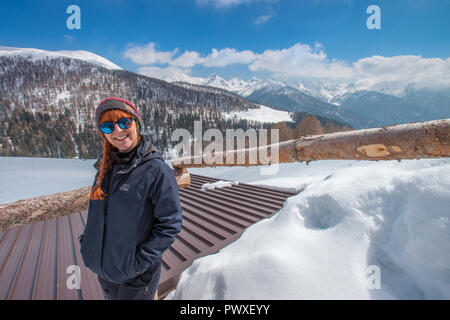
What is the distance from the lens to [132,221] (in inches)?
47.1

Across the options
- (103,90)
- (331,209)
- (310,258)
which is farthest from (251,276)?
(103,90)

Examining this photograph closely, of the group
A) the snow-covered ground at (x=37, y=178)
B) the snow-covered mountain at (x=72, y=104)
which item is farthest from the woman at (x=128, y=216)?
the snow-covered mountain at (x=72, y=104)

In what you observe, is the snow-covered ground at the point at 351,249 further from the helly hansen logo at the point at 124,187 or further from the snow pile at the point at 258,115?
the snow pile at the point at 258,115

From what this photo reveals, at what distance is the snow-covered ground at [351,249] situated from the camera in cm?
145

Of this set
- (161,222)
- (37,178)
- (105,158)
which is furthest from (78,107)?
(161,222)

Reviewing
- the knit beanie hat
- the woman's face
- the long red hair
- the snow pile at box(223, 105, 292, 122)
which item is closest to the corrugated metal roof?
the long red hair

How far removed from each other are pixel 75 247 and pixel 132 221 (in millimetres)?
2741

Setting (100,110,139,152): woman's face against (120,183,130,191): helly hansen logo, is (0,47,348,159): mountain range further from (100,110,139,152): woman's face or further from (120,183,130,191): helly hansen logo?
(120,183,130,191): helly hansen logo

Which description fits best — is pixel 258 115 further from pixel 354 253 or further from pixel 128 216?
pixel 128 216

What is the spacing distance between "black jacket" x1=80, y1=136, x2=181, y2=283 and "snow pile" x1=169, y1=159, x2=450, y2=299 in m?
0.87

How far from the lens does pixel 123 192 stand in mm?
1229
